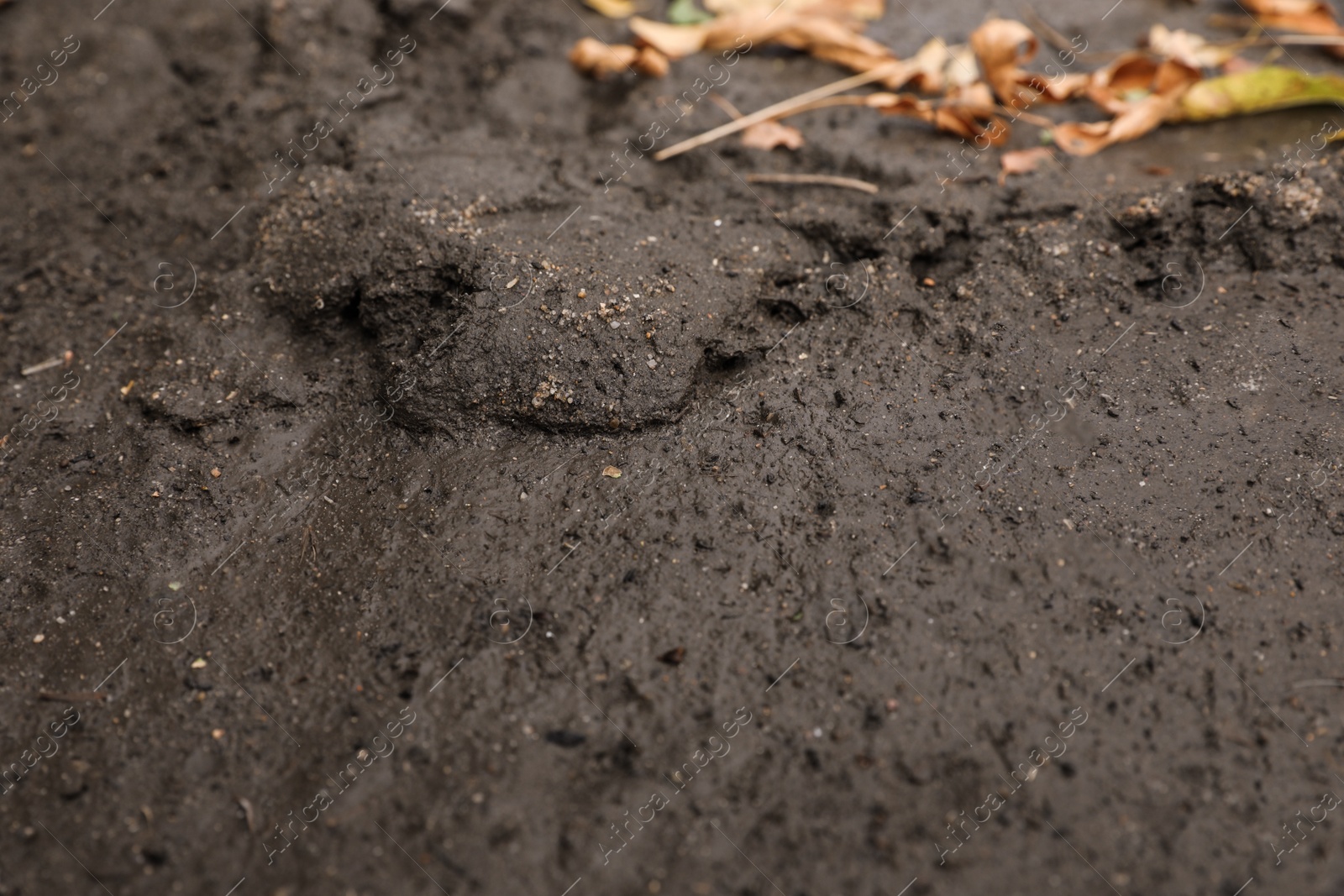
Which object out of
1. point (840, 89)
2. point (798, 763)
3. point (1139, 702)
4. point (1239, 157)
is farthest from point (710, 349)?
point (1239, 157)

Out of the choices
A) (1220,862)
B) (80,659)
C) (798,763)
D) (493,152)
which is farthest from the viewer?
(493,152)

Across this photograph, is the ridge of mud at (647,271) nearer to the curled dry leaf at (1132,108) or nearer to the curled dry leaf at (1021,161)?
the curled dry leaf at (1021,161)

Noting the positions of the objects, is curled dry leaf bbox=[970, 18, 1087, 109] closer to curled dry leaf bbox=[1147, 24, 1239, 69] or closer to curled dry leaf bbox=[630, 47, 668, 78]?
curled dry leaf bbox=[1147, 24, 1239, 69]

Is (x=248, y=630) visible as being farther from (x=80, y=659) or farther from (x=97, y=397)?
(x=97, y=397)

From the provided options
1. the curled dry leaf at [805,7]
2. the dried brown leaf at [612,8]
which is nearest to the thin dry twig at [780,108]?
the curled dry leaf at [805,7]

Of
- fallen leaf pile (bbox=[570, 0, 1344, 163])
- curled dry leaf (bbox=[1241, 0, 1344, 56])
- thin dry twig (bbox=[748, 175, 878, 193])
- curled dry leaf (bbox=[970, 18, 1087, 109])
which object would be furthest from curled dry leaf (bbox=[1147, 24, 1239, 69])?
thin dry twig (bbox=[748, 175, 878, 193])

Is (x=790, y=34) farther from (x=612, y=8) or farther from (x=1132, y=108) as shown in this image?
(x=1132, y=108)

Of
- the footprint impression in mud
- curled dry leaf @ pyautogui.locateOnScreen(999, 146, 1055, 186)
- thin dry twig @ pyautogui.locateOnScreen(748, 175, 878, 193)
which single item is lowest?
curled dry leaf @ pyautogui.locateOnScreen(999, 146, 1055, 186)

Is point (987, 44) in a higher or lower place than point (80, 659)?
lower
